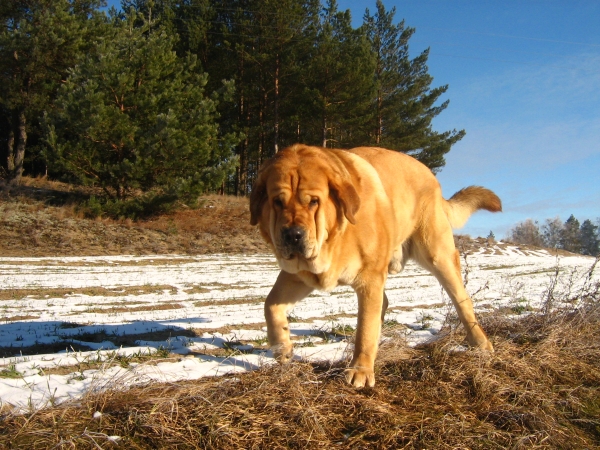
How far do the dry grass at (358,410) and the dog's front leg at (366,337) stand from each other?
0.10 metres

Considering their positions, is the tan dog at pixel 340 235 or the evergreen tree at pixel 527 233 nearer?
the tan dog at pixel 340 235

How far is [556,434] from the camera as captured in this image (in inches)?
106

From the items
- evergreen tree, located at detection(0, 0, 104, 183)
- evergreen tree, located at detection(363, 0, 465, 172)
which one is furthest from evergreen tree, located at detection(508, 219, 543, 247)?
evergreen tree, located at detection(0, 0, 104, 183)

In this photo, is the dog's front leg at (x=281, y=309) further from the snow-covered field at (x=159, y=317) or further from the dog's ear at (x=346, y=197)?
the dog's ear at (x=346, y=197)

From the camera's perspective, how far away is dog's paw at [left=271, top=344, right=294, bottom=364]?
371 cm

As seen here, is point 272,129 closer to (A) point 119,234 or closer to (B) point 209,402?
(A) point 119,234

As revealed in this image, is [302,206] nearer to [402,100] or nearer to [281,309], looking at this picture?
[281,309]

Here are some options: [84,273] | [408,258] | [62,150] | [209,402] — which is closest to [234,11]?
[62,150]

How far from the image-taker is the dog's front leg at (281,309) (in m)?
3.79

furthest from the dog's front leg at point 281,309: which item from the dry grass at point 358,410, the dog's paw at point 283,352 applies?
the dry grass at point 358,410

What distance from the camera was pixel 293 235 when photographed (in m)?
3.26

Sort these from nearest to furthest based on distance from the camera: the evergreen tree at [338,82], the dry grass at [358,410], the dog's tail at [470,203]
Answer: the dry grass at [358,410]
the dog's tail at [470,203]
the evergreen tree at [338,82]

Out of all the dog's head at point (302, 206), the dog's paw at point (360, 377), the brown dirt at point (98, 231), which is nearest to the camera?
the dog's paw at point (360, 377)

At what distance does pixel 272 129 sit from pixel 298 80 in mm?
3638
